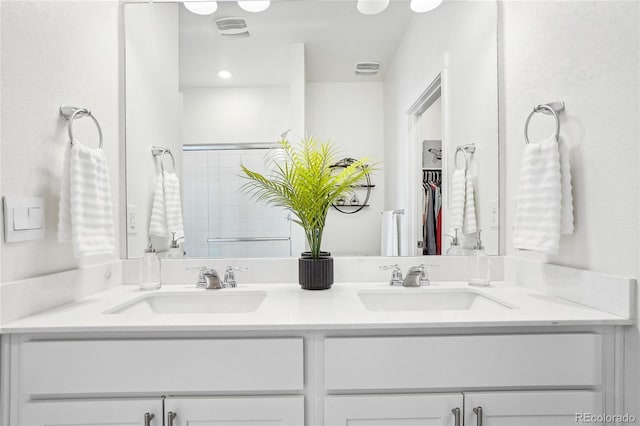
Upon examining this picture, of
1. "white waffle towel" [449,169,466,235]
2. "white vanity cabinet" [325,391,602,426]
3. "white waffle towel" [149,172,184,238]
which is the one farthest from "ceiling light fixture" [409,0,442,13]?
"white vanity cabinet" [325,391,602,426]

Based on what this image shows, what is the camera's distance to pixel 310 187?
138cm

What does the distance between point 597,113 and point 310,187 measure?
0.88 m

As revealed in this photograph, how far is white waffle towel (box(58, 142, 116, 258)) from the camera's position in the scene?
1.06 m

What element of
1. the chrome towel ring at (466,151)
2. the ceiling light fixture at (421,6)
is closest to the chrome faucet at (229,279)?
the chrome towel ring at (466,151)

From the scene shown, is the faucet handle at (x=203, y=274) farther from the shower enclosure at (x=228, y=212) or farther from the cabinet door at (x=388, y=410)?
the cabinet door at (x=388, y=410)

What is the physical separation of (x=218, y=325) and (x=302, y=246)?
25.9 inches

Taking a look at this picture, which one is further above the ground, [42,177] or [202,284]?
[42,177]

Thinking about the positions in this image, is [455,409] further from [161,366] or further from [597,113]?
[597,113]

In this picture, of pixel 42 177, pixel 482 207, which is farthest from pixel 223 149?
pixel 482 207

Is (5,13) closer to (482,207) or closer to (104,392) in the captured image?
(104,392)

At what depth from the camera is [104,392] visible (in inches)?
35.0

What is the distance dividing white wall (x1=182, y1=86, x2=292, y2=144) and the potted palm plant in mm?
102

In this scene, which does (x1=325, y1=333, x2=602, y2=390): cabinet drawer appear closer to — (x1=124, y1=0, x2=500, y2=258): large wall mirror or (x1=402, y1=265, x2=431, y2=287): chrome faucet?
(x1=402, y1=265, x2=431, y2=287): chrome faucet

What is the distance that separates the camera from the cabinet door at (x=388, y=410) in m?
0.90
